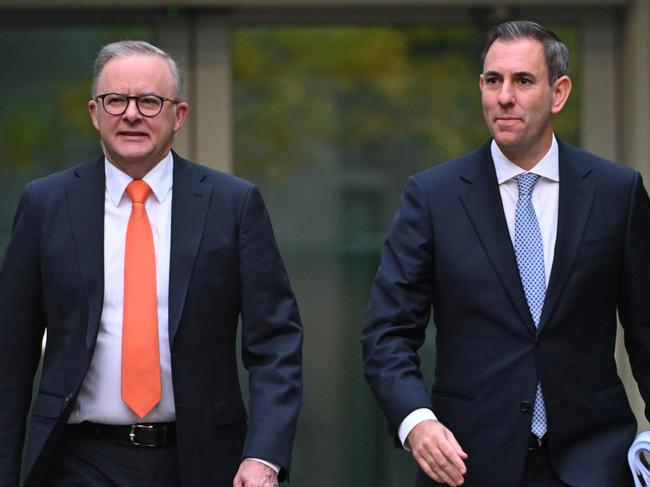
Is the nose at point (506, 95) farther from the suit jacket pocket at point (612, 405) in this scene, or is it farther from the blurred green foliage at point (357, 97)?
the blurred green foliage at point (357, 97)

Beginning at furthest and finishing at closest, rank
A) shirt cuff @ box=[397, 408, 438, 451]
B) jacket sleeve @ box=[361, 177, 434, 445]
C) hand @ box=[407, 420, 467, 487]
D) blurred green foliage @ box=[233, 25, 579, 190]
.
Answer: blurred green foliage @ box=[233, 25, 579, 190] < jacket sleeve @ box=[361, 177, 434, 445] < shirt cuff @ box=[397, 408, 438, 451] < hand @ box=[407, 420, 467, 487]

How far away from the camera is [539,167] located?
208 inches

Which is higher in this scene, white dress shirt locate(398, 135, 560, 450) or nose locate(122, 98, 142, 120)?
nose locate(122, 98, 142, 120)

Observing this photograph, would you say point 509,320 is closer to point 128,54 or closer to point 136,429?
point 136,429

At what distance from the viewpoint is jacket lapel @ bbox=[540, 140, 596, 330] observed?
5.11 meters

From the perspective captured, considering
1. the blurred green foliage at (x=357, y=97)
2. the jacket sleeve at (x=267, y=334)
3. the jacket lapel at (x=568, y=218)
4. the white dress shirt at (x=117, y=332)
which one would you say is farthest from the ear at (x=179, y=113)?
the blurred green foliage at (x=357, y=97)

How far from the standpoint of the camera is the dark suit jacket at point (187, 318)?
17.1ft

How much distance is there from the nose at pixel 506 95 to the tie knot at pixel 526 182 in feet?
0.89

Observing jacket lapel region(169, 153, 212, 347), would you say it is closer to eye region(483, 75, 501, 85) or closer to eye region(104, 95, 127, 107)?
eye region(104, 95, 127, 107)

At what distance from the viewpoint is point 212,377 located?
17.4 ft

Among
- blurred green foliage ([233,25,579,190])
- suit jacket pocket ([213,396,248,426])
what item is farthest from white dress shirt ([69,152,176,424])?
blurred green foliage ([233,25,579,190])

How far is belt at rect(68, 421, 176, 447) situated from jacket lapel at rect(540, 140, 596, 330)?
125 cm

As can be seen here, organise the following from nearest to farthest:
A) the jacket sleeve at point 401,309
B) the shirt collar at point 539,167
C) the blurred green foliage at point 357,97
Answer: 1. the jacket sleeve at point 401,309
2. the shirt collar at point 539,167
3. the blurred green foliage at point 357,97

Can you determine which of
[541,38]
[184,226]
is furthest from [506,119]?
[184,226]
